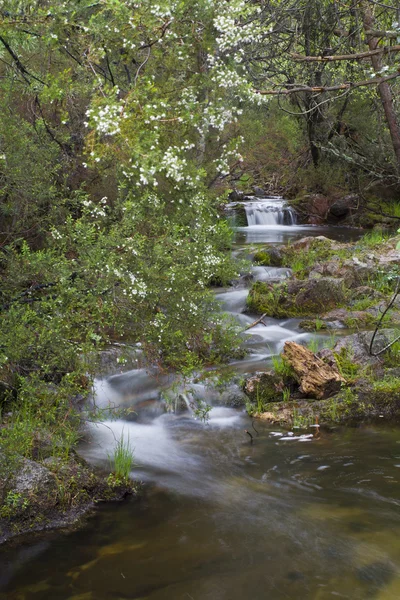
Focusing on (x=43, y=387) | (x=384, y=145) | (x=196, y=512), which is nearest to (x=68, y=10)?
(x=43, y=387)

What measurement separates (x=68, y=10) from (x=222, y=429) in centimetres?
460

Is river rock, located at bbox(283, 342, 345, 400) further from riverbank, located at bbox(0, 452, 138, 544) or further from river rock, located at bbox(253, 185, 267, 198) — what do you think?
river rock, located at bbox(253, 185, 267, 198)

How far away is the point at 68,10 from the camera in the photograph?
16.7 feet

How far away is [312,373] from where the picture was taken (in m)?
7.60

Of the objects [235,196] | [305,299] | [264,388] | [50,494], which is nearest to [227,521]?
[50,494]

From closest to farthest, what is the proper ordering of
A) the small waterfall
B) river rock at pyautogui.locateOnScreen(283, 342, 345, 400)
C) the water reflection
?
the water reflection, river rock at pyautogui.locateOnScreen(283, 342, 345, 400), the small waterfall

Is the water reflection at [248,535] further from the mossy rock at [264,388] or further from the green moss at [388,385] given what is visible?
the mossy rock at [264,388]

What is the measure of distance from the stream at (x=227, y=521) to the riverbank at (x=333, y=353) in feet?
1.14

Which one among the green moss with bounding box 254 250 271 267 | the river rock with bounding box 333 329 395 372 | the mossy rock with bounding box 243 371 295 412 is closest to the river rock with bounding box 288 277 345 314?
the river rock with bounding box 333 329 395 372

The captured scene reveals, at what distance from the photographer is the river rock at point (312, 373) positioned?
7491 millimetres

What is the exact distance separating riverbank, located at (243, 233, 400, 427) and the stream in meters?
0.35

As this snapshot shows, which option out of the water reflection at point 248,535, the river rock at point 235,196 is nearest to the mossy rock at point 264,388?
the water reflection at point 248,535

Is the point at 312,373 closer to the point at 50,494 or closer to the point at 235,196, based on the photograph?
the point at 50,494

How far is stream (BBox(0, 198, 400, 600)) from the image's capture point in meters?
4.26
